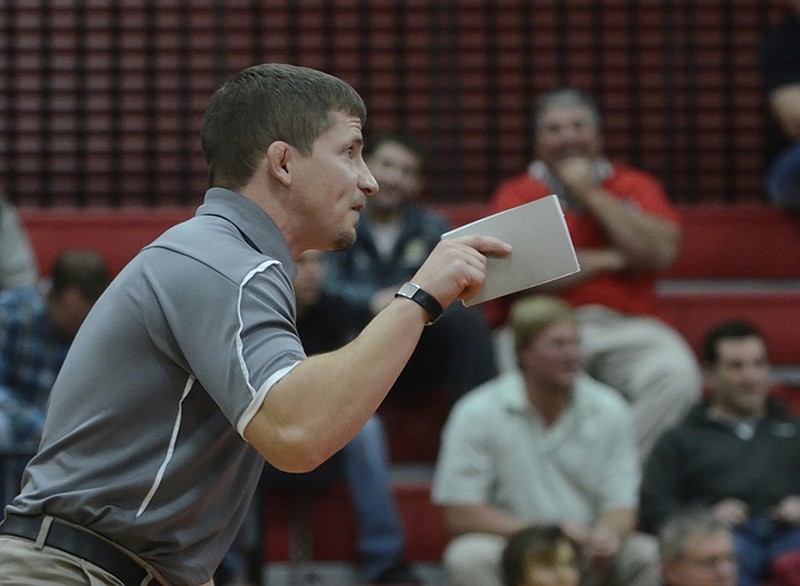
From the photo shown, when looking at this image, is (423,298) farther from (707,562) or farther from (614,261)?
(614,261)

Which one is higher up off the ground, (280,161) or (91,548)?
(280,161)

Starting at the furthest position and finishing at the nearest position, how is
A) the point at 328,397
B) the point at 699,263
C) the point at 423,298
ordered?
the point at 699,263, the point at 423,298, the point at 328,397

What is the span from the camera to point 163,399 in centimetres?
193

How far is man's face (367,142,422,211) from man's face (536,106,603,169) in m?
0.50

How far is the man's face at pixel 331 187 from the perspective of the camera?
2.01m

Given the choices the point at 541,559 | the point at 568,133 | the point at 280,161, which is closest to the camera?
the point at 280,161

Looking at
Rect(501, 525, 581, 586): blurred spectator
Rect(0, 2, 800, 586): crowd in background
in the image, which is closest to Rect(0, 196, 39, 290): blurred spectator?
Rect(0, 2, 800, 586): crowd in background

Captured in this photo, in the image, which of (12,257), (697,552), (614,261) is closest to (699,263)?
(614,261)

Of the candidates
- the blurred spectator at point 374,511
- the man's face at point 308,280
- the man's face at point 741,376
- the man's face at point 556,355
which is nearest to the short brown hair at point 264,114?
the blurred spectator at point 374,511

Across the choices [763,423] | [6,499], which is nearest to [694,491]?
[763,423]

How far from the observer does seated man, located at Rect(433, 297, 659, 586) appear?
4336 mm

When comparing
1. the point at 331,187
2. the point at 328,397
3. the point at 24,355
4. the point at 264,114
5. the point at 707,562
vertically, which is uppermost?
the point at 264,114

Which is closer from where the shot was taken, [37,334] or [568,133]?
[37,334]

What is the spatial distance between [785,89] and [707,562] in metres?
2.34
